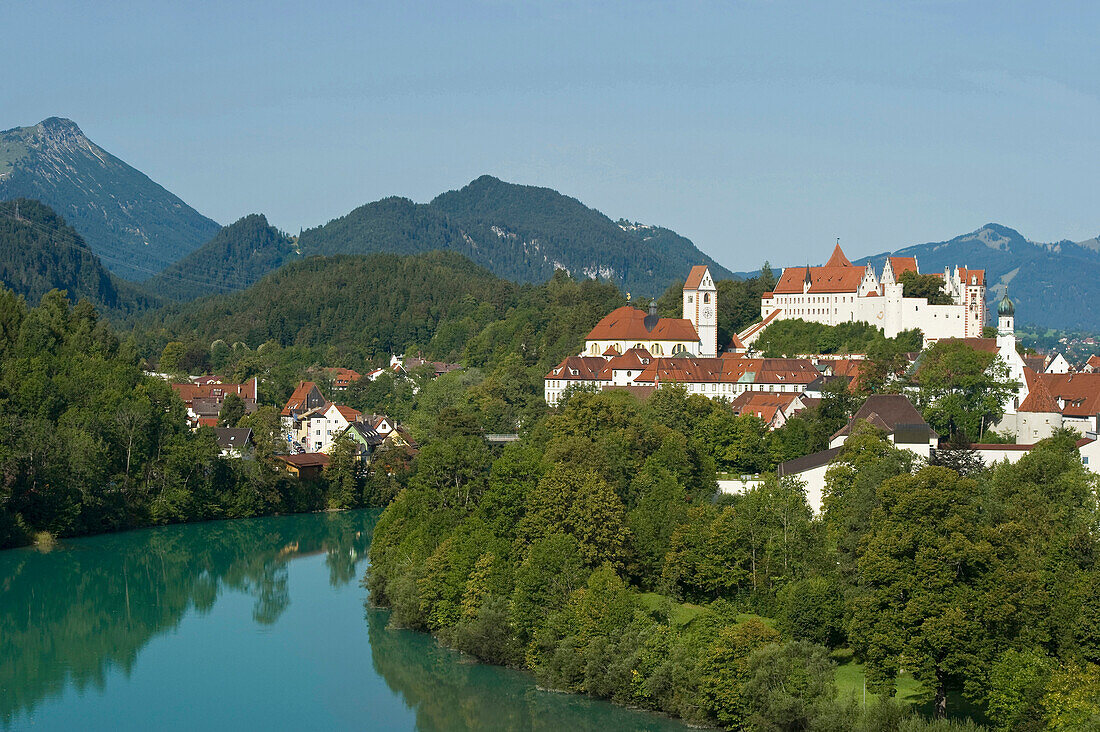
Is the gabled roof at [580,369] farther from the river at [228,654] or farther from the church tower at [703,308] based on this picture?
the river at [228,654]

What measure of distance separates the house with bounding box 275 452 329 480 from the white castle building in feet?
91.1

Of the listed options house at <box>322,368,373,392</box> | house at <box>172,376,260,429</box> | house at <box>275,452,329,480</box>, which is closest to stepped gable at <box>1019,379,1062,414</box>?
house at <box>275,452,329,480</box>

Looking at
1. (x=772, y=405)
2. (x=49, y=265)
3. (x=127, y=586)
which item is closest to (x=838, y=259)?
(x=772, y=405)

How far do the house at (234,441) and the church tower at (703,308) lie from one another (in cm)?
2715

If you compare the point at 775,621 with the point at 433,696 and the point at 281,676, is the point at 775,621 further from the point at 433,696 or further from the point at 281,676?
the point at 281,676

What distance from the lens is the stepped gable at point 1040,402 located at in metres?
46.1

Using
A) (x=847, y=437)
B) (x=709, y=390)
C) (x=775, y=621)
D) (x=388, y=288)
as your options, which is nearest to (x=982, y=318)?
(x=709, y=390)

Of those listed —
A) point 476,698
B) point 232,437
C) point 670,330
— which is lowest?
point 476,698

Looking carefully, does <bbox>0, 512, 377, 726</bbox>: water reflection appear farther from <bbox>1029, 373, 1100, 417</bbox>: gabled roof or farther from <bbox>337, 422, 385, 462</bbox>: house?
<bbox>1029, 373, 1100, 417</bbox>: gabled roof

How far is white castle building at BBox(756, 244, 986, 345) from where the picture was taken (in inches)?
2790

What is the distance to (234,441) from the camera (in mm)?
62188

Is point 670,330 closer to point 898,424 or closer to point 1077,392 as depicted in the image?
point 1077,392

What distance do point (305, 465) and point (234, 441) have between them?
4179 mm

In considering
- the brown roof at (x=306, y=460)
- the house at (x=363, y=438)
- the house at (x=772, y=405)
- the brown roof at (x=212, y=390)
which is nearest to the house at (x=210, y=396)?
the brown roof at (x=212, y=390)
